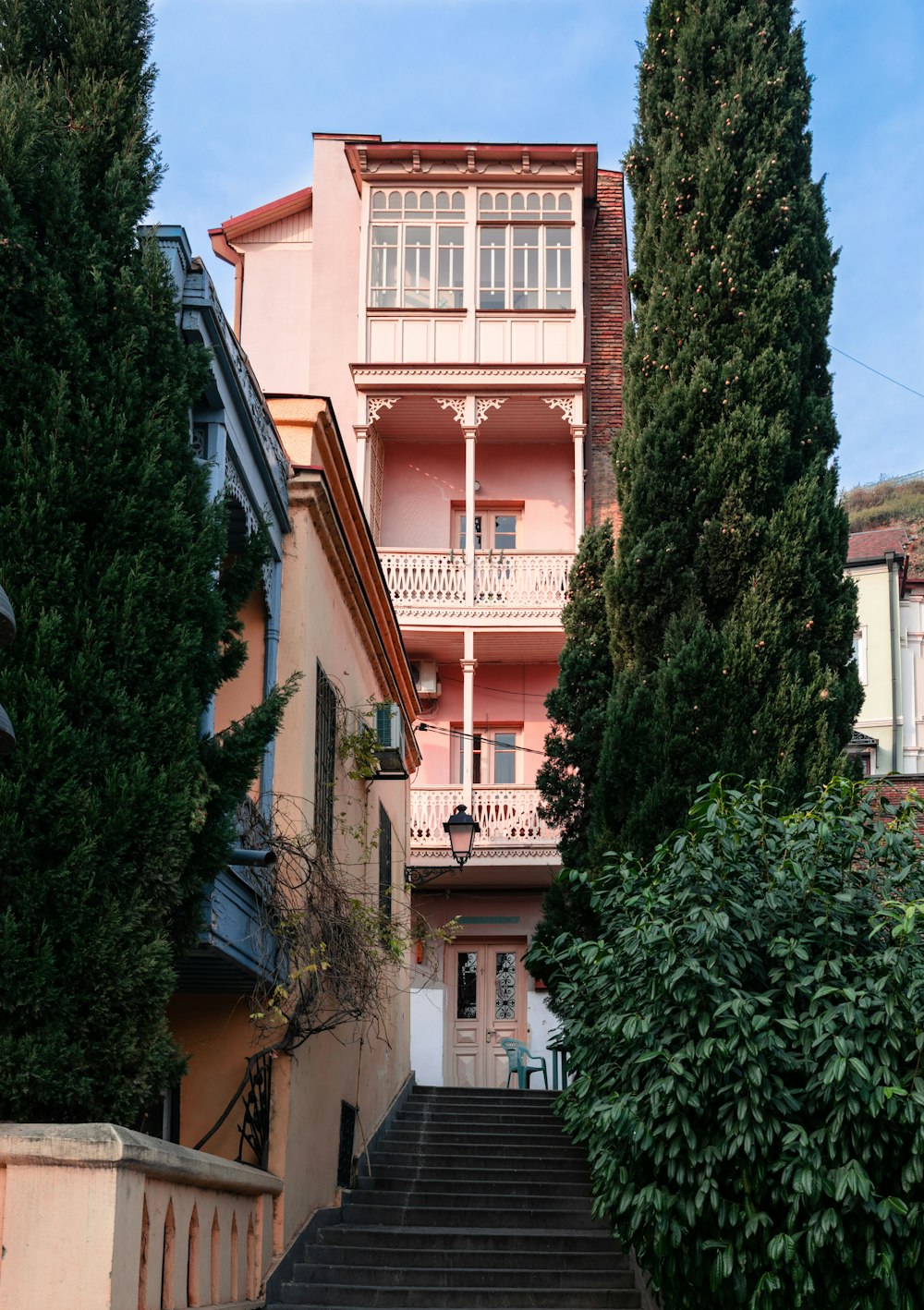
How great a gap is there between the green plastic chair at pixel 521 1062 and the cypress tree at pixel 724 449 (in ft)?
27.6

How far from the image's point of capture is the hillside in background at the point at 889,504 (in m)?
57.8

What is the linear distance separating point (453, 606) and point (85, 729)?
15427 mm

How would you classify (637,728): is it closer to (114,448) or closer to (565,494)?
(114,448)

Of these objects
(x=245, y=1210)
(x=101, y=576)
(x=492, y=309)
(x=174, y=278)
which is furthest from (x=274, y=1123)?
(x=492, y=309)

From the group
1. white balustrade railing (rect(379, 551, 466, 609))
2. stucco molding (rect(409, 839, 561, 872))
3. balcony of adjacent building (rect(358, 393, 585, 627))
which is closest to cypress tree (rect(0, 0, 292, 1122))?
stucco molding (rect(409, 839, 561, 872))

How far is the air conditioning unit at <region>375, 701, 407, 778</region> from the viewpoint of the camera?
12.5 m

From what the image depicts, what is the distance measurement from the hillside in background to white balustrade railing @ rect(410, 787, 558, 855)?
3429 cm

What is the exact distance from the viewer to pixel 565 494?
75.4ft

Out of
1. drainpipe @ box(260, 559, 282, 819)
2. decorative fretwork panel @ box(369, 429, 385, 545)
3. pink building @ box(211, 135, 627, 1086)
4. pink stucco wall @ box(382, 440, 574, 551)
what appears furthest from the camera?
pink stucco wall @ box(382, 440, 574, 551)

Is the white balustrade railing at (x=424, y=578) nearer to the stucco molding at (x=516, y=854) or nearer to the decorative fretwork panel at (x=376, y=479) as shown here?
the decorative fretwork panel at (x=376, y=479)

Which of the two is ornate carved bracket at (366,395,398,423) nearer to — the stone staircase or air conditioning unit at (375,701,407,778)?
air conditioning unit at (375,701,407,778)

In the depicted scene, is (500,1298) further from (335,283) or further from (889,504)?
(889,504)

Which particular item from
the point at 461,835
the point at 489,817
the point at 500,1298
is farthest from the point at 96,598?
the point at 489,817

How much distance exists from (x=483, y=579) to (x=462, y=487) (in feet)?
7.74
